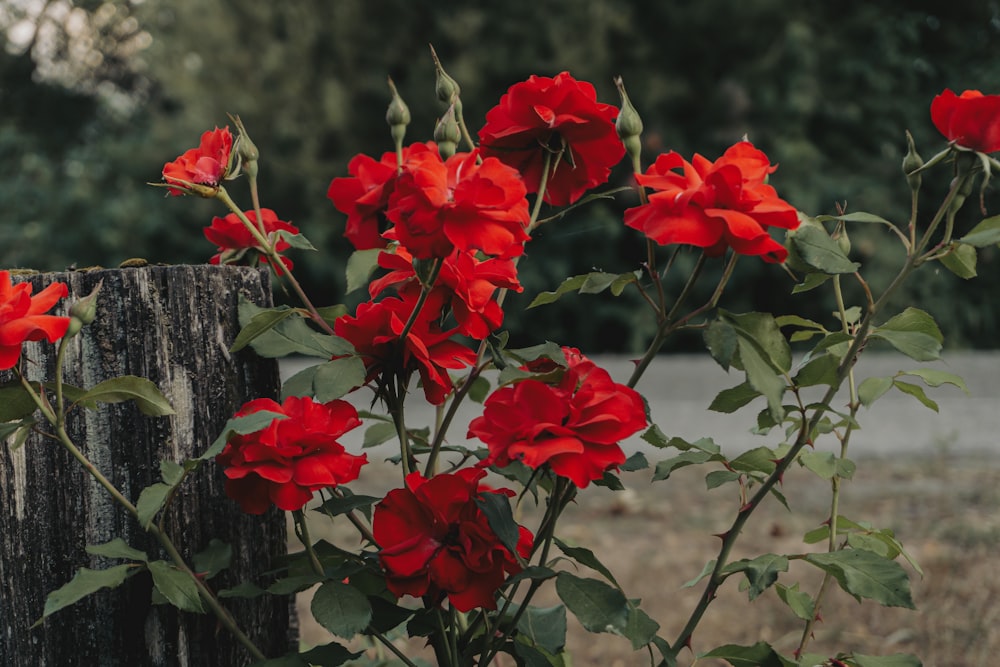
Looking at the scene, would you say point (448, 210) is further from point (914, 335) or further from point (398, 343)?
point (914, 335)

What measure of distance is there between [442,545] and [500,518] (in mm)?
73

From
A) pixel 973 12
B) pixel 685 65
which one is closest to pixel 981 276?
pixel 973 12

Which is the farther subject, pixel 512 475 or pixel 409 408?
pixel 409 408

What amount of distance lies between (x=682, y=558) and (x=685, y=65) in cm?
473

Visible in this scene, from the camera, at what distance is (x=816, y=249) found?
0.84 metres

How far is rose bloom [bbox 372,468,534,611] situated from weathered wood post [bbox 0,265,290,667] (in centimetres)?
30

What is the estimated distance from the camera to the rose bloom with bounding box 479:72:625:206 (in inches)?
36.6

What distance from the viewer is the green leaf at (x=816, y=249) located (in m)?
0.83

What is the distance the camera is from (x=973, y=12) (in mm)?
7059

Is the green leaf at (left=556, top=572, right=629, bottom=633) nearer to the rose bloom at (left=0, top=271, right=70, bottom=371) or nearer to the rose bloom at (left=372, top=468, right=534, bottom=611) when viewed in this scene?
the rose bloom at (left=372, top=468, right=534, bottom=611)

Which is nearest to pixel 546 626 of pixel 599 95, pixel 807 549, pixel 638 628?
pixel 638 628

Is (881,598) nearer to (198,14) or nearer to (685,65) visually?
(685,65)

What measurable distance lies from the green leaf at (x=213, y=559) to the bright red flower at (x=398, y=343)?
27cm

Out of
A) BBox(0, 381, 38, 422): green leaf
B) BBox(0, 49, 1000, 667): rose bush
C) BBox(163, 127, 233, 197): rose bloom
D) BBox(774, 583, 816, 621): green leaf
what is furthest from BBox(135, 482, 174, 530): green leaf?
BBox(774, 583, 816, 621): green leaf
